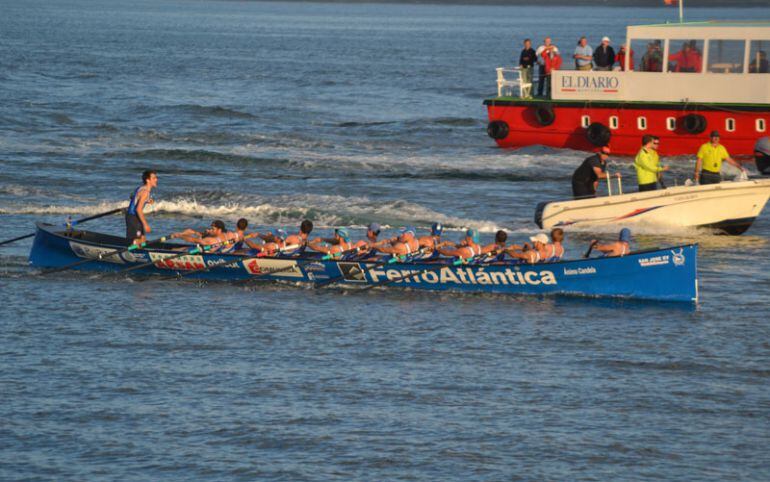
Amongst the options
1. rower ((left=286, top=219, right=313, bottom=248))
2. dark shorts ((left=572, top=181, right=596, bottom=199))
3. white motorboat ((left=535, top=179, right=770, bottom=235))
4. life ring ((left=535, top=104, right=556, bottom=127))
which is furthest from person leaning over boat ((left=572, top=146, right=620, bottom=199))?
life ring ((left=535, top=104, right=556, bottom=127))

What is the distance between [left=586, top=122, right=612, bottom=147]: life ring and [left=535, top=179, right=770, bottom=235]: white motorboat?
805 cm

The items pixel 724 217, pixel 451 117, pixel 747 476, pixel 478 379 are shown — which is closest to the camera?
pixel 747 476

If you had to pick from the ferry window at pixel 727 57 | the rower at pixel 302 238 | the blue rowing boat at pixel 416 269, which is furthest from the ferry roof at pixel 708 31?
the rower at pixel 302 238

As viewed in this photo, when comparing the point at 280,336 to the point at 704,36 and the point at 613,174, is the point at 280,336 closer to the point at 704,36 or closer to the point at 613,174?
the point at 613,174

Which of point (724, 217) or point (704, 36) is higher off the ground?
point (704, 36)

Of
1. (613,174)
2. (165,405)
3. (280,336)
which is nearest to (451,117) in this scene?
(613,174)

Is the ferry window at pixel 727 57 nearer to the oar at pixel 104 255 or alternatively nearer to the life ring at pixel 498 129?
the life ring at pixel 498 129

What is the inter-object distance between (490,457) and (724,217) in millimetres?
13265

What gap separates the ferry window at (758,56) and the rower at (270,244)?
15803 mm

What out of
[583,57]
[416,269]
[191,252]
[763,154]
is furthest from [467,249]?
[583,57]

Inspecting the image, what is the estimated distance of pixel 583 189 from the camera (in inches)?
1063

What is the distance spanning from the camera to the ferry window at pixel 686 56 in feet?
111

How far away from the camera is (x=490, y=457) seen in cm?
1509

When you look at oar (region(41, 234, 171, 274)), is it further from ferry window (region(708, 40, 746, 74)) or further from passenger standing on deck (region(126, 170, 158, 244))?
ferry window (region(708, 40, 746, 74))
